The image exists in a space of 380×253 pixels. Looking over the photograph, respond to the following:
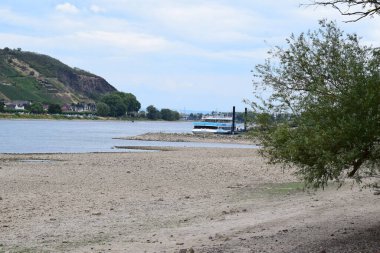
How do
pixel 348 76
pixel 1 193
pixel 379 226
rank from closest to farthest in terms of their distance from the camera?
pixel 348 76, pixel 379 226, pixel 1 193

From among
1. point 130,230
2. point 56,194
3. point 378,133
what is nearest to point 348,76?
point 378,133

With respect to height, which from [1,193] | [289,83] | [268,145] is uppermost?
[289,83]

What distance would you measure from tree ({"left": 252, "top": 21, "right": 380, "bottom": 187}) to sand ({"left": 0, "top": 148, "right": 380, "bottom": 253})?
176cm

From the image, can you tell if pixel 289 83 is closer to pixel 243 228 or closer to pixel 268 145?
pixel 268 145

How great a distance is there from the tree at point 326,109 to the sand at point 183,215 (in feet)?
5.77

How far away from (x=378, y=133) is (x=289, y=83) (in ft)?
8.88

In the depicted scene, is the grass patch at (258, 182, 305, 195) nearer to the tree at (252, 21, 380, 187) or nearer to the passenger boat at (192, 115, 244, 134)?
the tree at (252, 21, 380, 187)

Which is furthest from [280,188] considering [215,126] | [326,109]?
[215,126]

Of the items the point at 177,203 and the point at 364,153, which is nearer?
the point at 364,153

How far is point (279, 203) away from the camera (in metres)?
18.9

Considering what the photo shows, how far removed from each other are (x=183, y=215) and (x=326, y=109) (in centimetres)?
840

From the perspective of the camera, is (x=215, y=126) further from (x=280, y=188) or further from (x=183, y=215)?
(x=183, y=215)

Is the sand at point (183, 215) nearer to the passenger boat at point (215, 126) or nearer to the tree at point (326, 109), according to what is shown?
the tree at point (326, 109)

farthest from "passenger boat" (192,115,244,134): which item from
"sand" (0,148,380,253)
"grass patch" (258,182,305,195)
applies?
"grass patch" (258,182,305,195)
